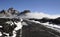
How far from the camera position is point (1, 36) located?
17.2m

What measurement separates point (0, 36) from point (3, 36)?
58 centimetres

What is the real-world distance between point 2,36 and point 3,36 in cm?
26

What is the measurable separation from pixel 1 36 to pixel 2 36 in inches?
6.7

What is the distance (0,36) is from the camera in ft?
56.1

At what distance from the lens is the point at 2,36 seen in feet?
57.1

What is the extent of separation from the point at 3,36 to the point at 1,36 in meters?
0.43

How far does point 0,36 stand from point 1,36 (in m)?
0.16

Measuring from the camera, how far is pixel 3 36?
17641mm
